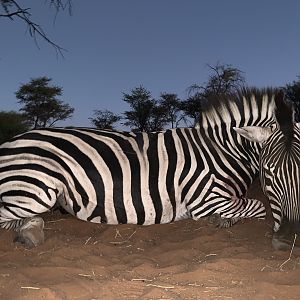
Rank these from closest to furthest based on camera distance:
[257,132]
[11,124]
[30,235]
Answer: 1. [30,235]
2. [257,132]
3. [11,124]

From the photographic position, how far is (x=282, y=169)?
3018 millimetres

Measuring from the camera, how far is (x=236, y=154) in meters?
3.89

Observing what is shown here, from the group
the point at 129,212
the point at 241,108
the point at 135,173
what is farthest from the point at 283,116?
the point at 129,212

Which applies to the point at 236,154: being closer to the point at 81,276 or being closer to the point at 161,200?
the point at 161,200

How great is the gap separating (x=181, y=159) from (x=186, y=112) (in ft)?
33.1

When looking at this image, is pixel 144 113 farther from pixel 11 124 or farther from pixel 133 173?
pixel 133 173

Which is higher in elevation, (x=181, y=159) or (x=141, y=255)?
(x=181, y=159)

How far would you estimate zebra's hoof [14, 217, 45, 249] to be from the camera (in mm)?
3154

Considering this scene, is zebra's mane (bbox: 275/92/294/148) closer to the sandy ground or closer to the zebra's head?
the zebra's head

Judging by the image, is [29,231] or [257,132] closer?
[29,231]

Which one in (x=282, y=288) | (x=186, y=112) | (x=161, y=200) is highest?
(x=186, y=112)

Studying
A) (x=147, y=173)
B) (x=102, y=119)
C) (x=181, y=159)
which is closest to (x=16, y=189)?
(x=147, y=173)

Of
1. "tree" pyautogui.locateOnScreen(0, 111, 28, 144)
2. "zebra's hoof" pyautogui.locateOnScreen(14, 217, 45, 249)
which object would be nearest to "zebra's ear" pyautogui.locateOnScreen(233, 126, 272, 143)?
"zebra's hoof" pyautogui.locateOnScreen(14, 217, 45, 249)

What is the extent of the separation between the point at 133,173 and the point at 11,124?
38.5ft
